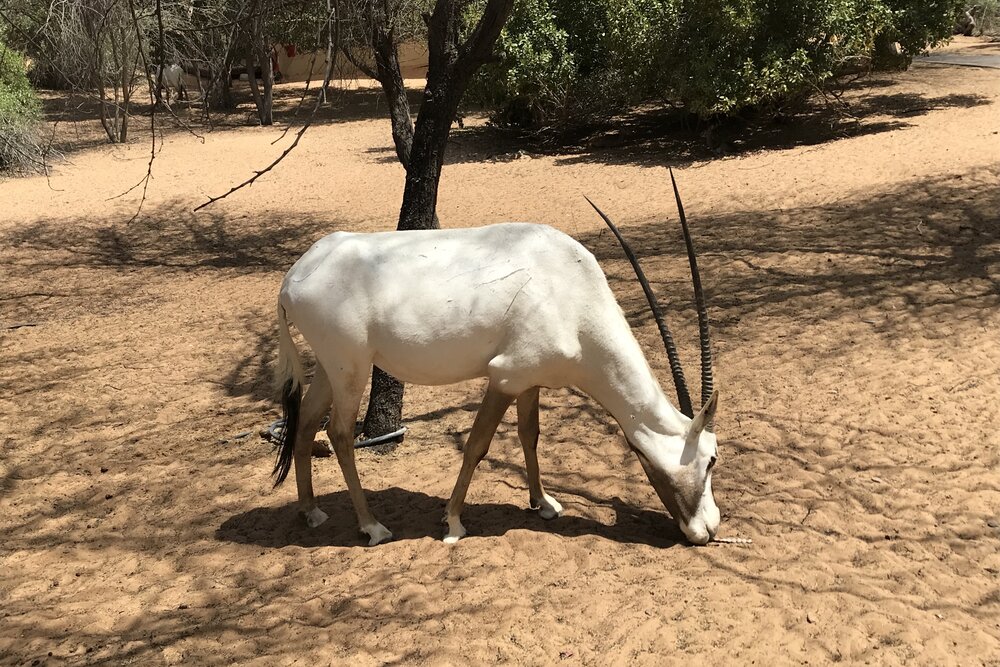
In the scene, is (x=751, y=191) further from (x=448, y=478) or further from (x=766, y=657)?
(x=766, y=657)

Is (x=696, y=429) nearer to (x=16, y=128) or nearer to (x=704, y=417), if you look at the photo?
(x=704, y=417)

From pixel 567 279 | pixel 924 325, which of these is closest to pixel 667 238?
pixel 924 325

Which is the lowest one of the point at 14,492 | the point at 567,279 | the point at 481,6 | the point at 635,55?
the point at 14,492

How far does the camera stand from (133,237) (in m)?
11.4

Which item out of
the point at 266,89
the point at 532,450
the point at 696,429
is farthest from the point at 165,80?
the point at 266,89

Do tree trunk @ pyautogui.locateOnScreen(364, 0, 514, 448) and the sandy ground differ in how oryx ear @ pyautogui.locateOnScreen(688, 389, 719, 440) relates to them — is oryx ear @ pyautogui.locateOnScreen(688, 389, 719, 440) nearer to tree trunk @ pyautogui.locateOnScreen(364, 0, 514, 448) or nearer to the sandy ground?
the sandy ground

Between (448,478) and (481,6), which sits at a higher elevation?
(481,6)

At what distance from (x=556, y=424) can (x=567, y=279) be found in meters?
1.90

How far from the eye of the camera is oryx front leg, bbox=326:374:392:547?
410 cm

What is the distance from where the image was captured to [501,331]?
3.88m

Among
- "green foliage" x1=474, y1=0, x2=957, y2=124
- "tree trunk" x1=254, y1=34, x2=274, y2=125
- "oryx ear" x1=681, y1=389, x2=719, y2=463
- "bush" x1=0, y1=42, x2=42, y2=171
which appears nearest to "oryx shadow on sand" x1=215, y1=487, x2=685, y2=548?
"oryx ear" x1=681, y1=389, x2=719, y2=463

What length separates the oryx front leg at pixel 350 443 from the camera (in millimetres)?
4102

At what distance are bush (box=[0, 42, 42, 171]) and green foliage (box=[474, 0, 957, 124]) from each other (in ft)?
25.3

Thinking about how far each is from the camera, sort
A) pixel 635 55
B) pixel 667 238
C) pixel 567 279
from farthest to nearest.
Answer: pixel 635 55 < pixel 667 238 < pixel 567 279
